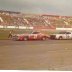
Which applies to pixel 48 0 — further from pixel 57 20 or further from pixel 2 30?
pixel 2 30

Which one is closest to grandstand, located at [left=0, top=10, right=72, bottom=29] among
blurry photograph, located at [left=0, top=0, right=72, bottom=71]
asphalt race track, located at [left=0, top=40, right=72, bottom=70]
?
blurry photograph, located at [left=0, top=0, right=72, bottom=71]

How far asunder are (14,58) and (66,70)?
0.68 metres

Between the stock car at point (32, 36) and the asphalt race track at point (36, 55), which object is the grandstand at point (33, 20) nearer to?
the stock car at point (32, 36)

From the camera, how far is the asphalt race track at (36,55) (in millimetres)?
6090

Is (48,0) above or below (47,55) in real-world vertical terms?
above

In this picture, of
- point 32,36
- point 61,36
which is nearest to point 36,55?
point 32,36

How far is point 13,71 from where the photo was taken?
20.0 feet

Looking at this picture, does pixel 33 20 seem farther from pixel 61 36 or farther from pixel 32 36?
pixel 61 36

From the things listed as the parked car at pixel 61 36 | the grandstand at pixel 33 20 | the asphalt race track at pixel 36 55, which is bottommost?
the asphalt race track at pixel 36 55

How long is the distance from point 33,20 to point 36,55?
0.45 metres

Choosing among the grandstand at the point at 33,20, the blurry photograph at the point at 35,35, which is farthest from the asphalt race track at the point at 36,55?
the grandstand at the point at 33,20

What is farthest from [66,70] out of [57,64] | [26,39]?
[26,39]

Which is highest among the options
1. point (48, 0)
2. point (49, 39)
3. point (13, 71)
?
point (48, 0)

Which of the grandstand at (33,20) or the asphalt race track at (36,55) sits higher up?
the grandstand at (33,20)
